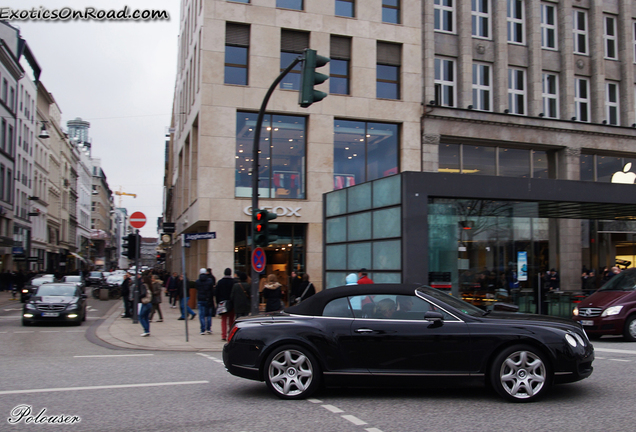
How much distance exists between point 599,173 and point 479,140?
6.83 metres

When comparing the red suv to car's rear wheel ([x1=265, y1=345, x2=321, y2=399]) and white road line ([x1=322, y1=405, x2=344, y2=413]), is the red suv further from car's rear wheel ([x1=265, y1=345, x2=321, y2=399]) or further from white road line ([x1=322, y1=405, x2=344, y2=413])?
white road line ([x1=322, y1=405, x2=344, y2=413])

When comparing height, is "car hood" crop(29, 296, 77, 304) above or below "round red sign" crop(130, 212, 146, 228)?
below

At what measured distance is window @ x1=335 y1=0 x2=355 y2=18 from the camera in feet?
88.4

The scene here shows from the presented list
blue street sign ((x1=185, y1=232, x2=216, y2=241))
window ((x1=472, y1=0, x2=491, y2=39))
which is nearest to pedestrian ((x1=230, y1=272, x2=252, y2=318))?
blue street sign ((x1=185, y1=232, x2=216, y2=241))

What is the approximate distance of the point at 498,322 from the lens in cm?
734

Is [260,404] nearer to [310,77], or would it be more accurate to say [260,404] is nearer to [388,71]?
[310,77]

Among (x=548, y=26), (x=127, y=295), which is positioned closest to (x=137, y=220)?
(x=127, y=295)

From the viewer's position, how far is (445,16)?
28422mm

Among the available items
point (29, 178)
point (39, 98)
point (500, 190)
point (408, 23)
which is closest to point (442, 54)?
point (408, 23)

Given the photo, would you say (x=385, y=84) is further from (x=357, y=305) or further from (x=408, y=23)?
(x=357, y=305)

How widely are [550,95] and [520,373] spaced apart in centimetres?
2542

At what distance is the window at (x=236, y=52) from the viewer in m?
25.2

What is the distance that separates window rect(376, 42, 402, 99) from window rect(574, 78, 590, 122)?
9486 mm

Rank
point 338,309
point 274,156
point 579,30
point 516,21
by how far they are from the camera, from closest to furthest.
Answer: point 338,309 → point 274,156 → point 516,21 → point 579,30
